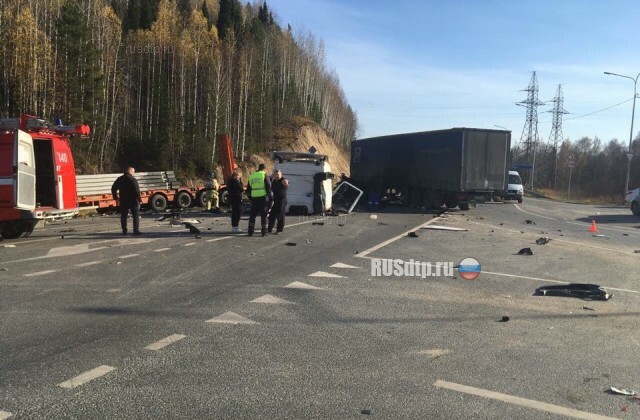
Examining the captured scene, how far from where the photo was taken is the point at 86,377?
13.3 feet

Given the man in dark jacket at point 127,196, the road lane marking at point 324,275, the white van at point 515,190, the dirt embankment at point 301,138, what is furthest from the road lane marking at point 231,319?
the dirt embankment at point 301,138

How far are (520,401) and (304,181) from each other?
16.0 meters

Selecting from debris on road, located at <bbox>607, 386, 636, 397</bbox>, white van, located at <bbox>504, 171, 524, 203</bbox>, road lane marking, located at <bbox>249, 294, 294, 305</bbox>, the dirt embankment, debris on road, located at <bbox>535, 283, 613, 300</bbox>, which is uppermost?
the dirt embankment

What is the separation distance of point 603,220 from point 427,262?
16.6 m

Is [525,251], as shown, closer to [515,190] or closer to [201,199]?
[201,199]

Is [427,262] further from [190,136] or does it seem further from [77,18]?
[190,136]

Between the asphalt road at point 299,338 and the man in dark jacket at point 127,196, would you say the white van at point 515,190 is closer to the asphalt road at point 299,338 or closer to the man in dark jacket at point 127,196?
the asphalt road at point 299,338

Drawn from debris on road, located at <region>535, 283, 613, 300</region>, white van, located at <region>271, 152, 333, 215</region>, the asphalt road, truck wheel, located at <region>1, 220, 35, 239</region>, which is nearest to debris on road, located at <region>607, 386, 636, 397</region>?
the asphalt road

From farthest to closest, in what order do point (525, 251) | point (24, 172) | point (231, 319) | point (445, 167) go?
point (445, 167) → point (525, 251) → point (24, 172) → point (231, 319)

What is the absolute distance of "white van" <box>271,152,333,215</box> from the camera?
64.0 ft

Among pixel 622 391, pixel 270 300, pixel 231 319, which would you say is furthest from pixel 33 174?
pixel 622 391

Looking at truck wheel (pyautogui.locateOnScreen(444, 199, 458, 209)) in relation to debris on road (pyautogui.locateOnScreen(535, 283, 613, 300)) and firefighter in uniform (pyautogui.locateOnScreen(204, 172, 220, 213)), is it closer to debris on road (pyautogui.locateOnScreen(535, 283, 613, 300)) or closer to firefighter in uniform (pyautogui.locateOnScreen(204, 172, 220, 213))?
firefighter in uniform (pyautogui.locateOnScreen(204, 172, 220, 213))

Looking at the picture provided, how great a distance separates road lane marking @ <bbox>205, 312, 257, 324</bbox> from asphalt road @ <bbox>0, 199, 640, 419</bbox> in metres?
0.04

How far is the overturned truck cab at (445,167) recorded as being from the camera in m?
22.5
